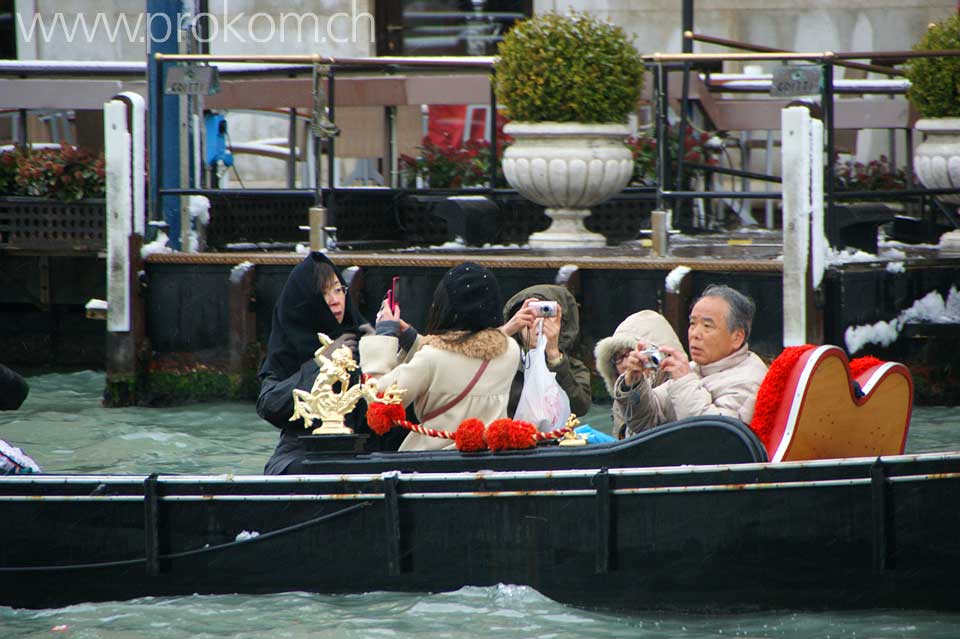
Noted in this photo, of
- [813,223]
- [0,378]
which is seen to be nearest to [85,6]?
[813,223]

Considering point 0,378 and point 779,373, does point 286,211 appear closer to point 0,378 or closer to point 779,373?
point 0,378

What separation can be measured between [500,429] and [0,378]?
6.58ft

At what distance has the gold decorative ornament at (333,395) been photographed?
5.95 m

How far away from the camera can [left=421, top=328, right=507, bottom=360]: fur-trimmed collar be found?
6.06 metres

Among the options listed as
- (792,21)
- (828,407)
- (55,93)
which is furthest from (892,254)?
(792,21)

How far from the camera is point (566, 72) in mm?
10664

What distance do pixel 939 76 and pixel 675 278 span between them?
126 inches

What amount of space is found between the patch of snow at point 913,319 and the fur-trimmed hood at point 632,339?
10.9 ft

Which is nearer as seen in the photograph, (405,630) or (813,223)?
(405,630)

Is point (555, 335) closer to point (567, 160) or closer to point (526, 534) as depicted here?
point (526, 534)

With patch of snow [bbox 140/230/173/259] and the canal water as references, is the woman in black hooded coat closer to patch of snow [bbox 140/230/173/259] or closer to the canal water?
the canal water

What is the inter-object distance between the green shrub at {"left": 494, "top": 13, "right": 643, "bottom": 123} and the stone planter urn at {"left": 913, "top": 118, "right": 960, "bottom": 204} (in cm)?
224

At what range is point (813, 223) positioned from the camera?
30.0ft

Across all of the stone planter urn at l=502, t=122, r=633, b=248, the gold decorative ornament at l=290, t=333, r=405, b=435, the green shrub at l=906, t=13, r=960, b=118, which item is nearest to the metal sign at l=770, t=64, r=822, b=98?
the stone planter urn at l=502, t=122, r=633, b=248
